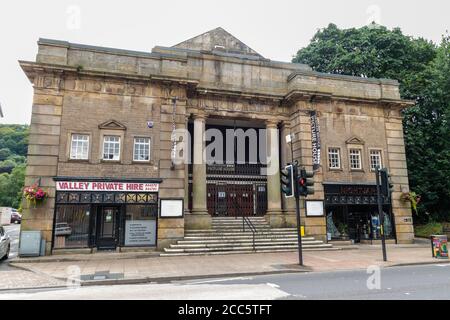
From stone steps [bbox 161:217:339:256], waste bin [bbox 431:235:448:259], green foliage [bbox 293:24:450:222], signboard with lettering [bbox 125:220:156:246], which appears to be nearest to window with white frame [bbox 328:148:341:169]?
stone steps [bbox 161:217:339:256]

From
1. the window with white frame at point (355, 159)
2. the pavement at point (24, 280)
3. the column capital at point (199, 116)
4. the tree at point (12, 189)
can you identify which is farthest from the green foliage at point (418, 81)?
the tree at point (12, 189)

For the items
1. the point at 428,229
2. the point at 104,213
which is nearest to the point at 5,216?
the point at 104,213

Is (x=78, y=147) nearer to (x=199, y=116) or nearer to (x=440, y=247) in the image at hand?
(x=199, y=116)

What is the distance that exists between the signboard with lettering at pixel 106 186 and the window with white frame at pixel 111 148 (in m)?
1.38

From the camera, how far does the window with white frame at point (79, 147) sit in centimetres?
1563

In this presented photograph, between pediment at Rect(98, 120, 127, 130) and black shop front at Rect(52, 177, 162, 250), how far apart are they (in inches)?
106

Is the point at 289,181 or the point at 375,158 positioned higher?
the point at 375,158

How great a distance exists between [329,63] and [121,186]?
20957 millimetres

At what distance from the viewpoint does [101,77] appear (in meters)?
16.3

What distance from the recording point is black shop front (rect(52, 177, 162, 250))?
15.0 metres

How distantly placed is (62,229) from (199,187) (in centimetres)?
701

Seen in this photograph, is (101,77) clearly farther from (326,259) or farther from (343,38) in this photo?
(343,38)

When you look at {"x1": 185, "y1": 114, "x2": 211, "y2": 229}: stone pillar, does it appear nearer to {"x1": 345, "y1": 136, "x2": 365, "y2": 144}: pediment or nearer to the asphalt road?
the asphalt road

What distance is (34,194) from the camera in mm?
14172
